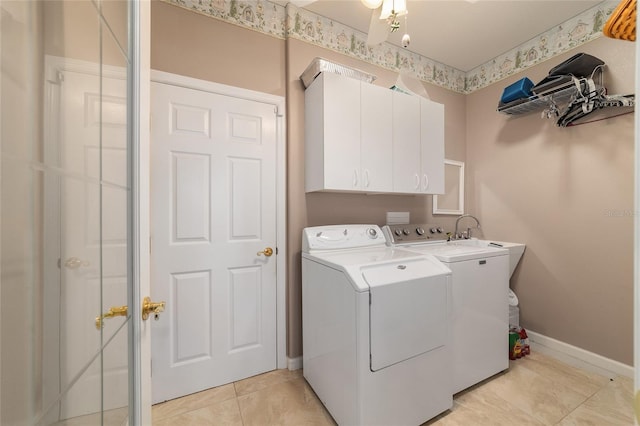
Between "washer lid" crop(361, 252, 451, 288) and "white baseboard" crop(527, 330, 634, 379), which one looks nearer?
"washer lid" crop(361, 252, 451, 288)

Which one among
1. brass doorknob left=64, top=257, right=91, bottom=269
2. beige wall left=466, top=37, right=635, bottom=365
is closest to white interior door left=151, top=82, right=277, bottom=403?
brass doorknob left=64, top=257, right=91, bottom=269

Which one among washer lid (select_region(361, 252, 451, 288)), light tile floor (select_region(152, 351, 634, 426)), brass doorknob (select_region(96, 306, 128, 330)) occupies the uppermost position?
brass doorknob (select_region(96, 306, 128, 330))

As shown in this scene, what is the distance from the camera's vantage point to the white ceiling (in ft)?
6.66

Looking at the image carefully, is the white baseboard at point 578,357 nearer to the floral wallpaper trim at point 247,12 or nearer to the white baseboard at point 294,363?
the white baseboard at point 294,363

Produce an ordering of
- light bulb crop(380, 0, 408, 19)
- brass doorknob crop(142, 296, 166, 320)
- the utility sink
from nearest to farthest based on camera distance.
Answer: brass doorknob crop(142, 296, 166, 320) → light bulb crop(380, 0, 408, 19) → the utility sink

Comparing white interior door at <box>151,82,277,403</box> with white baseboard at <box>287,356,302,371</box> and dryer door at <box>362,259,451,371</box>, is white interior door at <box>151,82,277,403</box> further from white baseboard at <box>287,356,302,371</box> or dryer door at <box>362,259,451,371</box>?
dryer door at <box>362,259,451,371</box>

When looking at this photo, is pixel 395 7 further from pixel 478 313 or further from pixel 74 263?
pixel 478 313

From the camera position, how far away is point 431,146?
234 cm

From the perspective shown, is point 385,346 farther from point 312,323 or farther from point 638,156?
point 638,156

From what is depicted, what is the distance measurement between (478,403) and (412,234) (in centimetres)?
129

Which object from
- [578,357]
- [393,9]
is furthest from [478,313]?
[393,9]

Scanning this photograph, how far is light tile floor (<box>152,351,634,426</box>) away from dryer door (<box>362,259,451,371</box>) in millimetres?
571

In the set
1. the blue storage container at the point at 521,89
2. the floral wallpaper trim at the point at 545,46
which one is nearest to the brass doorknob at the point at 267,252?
the blue storage container at the point at 521,89

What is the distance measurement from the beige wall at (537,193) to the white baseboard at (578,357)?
0.17 ft
